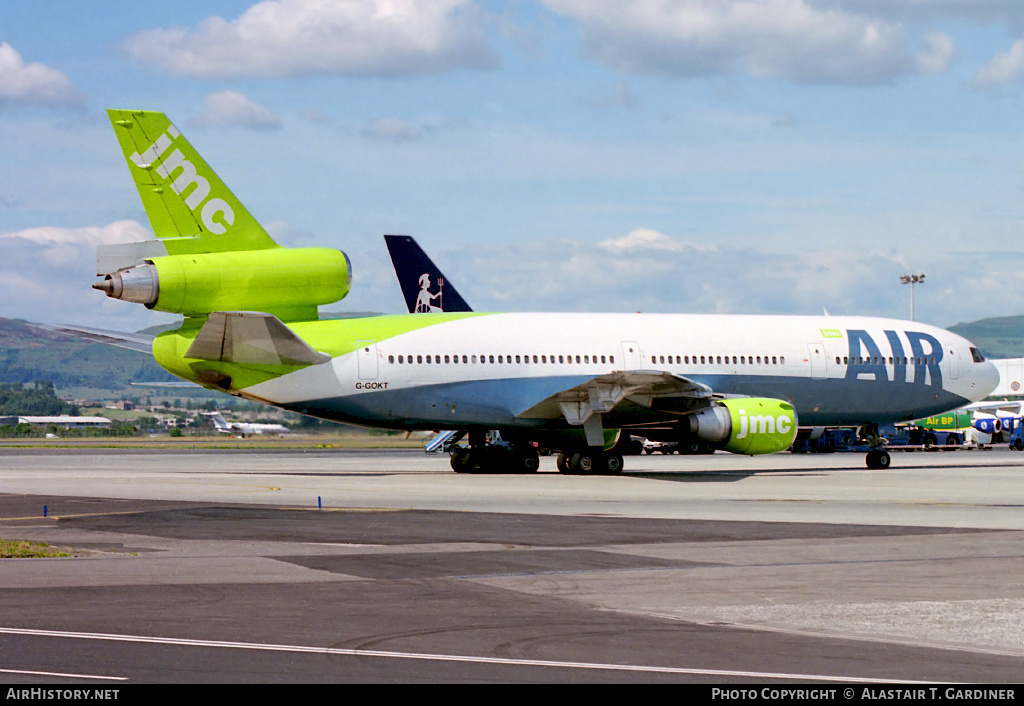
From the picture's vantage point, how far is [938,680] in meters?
8.30

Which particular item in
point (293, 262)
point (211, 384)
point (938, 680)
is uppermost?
point (293, 262)

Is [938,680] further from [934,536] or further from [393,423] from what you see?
[393,423]

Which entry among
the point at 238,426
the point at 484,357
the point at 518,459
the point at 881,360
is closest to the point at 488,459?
the point at 518,459

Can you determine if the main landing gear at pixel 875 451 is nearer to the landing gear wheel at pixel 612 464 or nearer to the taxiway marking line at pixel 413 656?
the landing gear wheel at pixel 612 464

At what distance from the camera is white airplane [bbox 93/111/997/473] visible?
32.4m

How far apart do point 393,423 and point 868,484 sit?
1324 centimetres

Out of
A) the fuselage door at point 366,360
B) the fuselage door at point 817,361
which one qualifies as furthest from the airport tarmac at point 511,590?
the fuselage door at point 817,361

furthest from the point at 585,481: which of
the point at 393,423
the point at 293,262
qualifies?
the point at 293,262

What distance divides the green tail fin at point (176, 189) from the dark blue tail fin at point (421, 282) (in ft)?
69.9

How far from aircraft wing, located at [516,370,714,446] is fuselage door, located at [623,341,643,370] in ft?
5.59

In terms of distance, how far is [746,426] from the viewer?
35938mm

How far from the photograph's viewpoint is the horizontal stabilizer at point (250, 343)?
3161 cm

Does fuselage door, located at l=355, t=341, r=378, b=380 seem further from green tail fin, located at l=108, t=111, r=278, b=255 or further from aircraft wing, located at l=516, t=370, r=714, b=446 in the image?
aircraft wing, located at l=516, t=370, r=714, b=446

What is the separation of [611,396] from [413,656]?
27.1 m
